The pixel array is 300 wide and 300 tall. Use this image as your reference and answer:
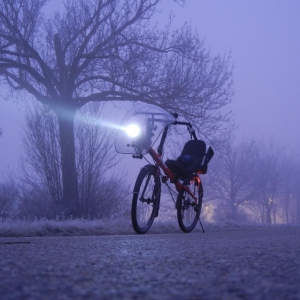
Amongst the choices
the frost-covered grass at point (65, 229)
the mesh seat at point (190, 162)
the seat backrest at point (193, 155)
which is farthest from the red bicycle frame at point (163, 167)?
the frost-covered grass at point (65, 229)

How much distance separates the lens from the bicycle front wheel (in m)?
5.90

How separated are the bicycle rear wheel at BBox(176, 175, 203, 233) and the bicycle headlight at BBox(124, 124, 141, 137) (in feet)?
3.62

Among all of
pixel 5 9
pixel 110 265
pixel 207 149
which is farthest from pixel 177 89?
pixel 110 265

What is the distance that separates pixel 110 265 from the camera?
176 centimetres

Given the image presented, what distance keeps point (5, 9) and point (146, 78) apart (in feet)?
14.1

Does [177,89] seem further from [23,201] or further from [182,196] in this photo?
[182,196]

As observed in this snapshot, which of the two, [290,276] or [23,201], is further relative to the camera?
[23,201]

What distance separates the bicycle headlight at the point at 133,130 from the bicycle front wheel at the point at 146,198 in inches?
19.6

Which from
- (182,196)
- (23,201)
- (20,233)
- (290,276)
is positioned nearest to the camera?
(290,276)

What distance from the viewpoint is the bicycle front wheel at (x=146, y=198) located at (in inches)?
232

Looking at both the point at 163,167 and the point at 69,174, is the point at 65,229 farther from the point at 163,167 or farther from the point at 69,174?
the point at 69,174

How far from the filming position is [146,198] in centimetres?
623

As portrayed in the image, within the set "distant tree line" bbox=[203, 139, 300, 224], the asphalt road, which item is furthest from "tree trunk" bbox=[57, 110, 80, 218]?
"distant tree line" bbox=[203, 139, 300, 224]

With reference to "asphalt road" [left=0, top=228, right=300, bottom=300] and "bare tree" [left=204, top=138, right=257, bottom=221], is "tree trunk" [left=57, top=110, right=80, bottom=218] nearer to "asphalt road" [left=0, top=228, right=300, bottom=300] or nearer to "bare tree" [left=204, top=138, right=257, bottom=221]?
Result: "asphalt road" [left=0, top=228, right=300, bottom=300]
